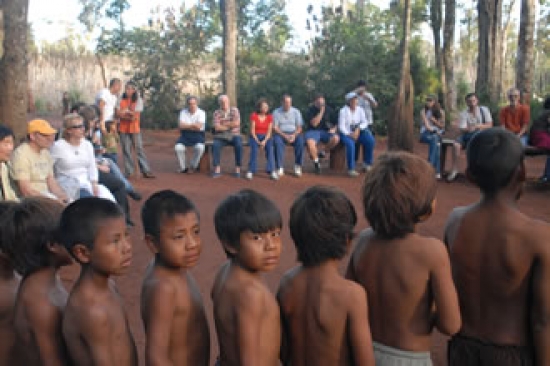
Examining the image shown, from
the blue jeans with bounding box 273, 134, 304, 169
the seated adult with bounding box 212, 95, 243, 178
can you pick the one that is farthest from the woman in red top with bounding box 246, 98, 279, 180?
the seated adult with bounding box 212, 95, 243, 178

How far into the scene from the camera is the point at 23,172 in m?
5.90

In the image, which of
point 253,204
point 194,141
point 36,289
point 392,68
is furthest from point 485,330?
point 392,68

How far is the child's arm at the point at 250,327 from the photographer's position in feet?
7.02

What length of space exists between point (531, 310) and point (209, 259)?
423cm

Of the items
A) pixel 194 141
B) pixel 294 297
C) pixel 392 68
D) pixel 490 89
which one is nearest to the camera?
pixel 294 297

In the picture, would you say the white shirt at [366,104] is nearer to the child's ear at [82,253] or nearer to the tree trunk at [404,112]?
the tree trunk at [404,112]

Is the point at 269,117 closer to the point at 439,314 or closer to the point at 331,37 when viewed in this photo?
the point at 331,37

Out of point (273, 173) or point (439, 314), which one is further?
point (273, 173)

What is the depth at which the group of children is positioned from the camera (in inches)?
87.3

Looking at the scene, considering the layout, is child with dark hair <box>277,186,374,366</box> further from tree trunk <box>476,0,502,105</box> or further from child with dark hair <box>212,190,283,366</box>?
tree trunk <box>476,0,502,105</box>

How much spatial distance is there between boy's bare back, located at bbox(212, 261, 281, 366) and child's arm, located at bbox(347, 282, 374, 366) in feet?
0.92

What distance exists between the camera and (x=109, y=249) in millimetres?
2344

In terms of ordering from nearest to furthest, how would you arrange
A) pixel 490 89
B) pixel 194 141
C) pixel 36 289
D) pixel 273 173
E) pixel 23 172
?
pixel 36 289
pixel 23 172
pixel 273 173
pixel 194 141
pixel 490 89

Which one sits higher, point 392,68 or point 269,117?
point 392,68
